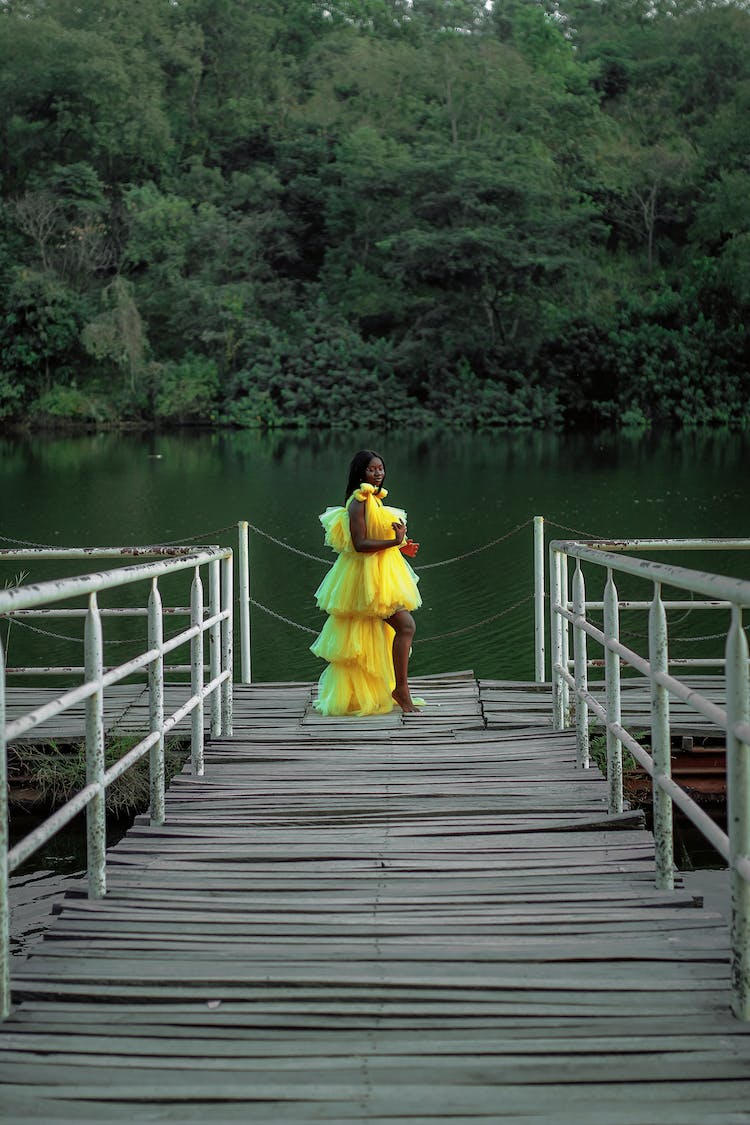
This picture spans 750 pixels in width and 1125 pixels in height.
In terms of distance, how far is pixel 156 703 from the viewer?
4500 mm

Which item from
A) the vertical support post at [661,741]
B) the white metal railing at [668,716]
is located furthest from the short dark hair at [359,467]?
the vertical support post at [661,741]

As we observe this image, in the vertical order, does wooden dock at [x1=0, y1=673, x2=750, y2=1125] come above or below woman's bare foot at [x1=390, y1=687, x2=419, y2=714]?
above

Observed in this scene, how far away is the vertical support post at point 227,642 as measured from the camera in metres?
6.36

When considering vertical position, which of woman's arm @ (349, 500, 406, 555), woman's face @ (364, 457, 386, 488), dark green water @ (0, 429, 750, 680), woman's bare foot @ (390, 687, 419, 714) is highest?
woman's face @ (364, 457, 386, 488)

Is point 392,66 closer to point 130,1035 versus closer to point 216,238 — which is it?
point 216,238

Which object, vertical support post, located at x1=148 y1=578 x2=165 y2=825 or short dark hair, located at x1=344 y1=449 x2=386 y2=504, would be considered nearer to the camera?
vertical support post, located at x1=148 y1=578 x2=165 y2=825

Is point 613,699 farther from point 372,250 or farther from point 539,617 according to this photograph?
point 372,250

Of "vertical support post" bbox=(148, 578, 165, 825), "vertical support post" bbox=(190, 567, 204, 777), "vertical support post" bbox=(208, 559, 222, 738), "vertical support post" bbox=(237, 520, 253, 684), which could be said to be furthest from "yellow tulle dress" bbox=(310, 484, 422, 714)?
"vertical support post" bbox=(148, 578, 165, 825)

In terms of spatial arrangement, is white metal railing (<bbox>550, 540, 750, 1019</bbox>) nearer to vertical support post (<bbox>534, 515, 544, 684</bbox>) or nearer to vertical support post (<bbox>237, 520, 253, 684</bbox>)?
vertical support post (<bbox>534, 515, 544, 684</bbox>)

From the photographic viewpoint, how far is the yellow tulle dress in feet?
22.8

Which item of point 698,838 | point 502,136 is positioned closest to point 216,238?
point 502,136

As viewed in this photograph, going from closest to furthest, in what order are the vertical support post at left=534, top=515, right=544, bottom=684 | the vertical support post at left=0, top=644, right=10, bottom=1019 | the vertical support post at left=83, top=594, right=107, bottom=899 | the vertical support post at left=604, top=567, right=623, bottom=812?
the vertical support post at left=0, top=644, right=10, bottom=1019 < the vertical support post at left=83, top=594, right=107, bottom=899 < the vertical support post at left=604, top=567, right=623, bottom=812 < the vertical support post at left=534, top=515, right=544, bottom=684

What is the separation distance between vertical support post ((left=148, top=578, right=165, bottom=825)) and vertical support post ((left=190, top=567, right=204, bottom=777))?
62cm

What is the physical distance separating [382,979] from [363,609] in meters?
4.06
